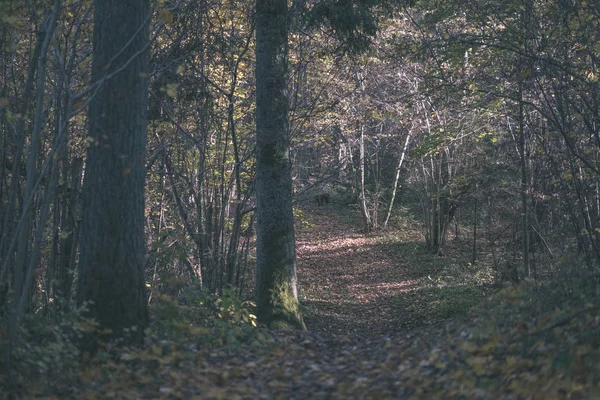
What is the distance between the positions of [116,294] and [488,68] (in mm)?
9072

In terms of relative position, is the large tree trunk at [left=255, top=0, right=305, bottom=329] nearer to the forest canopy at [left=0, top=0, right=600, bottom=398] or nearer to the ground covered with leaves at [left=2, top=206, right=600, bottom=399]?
the forest canopy at [left=0, top=0, right=600, bottom=398]

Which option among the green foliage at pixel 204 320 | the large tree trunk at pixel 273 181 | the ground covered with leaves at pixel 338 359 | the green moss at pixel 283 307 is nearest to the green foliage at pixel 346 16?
the large tree trunk at pixel 273 181

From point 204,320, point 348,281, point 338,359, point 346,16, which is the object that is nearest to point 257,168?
point 346,16

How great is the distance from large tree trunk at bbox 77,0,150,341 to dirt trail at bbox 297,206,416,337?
6.26 meters

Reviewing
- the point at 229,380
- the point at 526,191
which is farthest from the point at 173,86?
the point at 526,191

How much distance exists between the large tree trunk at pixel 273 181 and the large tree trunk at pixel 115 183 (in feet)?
11.6

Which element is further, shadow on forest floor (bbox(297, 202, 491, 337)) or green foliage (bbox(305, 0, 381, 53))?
shadow on forest floor (bbox(297, 202, 491, 337))

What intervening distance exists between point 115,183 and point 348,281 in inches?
566

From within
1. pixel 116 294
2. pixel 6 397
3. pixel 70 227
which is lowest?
pixel 6 397

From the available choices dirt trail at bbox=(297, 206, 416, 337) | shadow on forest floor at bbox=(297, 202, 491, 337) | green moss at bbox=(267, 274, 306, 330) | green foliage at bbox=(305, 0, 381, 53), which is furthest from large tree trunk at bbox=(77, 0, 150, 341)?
shadow on forest floor at bbox=(297, 202, 491, 337)

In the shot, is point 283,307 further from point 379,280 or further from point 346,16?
point 379,280

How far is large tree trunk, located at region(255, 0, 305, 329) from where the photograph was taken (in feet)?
33.3

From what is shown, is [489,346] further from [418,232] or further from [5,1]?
[418,232]

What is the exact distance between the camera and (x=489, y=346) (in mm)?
5707
